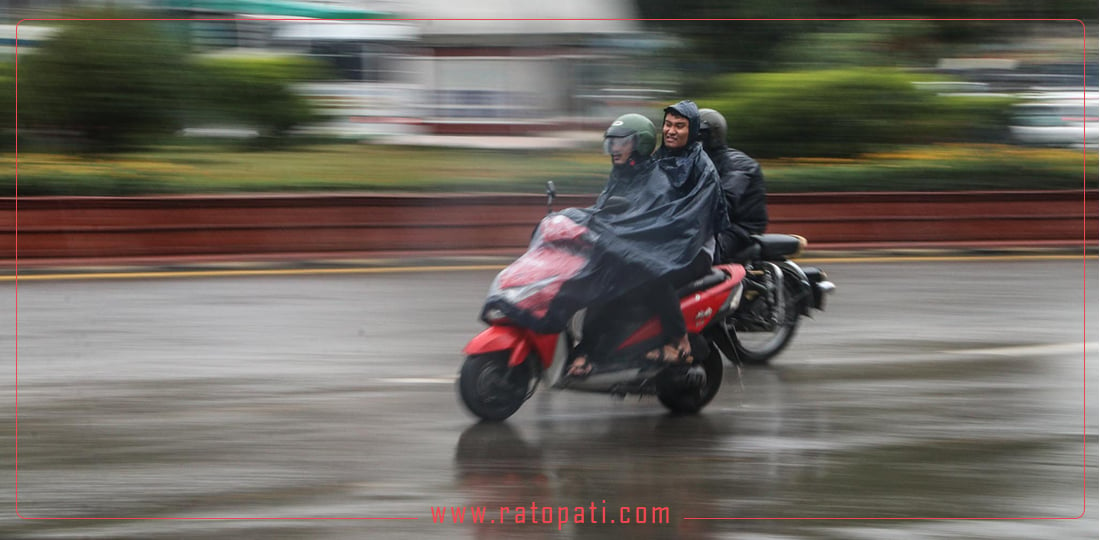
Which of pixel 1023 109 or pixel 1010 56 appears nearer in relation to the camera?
pixel 1023 109

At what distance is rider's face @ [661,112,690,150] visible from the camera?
23.5 feet

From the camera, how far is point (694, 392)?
7375mm

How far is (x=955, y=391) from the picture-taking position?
8.11m

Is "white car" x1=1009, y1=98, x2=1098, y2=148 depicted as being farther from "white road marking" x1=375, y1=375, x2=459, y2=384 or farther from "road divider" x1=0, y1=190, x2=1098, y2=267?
"white road marking" x1=375, y1=375, x2=459, y2=384

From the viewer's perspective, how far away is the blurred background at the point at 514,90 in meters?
16.7

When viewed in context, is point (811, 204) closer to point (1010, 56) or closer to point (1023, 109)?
point (1023, 109)

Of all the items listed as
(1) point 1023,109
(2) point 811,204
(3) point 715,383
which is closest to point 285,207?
(2) point 811,204

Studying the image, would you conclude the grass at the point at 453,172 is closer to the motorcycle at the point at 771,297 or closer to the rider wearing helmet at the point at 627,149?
Result: the motorcycle at the point at 771,297

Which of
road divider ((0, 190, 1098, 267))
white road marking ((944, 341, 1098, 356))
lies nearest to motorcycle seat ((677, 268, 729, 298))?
white road marking ((944, 341, 1098, 356))

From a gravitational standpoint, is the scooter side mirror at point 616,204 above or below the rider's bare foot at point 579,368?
above

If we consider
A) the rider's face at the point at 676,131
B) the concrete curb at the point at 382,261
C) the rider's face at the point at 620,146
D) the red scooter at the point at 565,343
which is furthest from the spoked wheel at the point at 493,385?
the concrete curb at the point at 382,261

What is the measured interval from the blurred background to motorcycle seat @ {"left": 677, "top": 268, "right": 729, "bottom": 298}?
8736 millimetres

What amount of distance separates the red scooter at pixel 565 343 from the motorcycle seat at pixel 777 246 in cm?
157

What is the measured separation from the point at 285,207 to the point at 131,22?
4.37 meters
